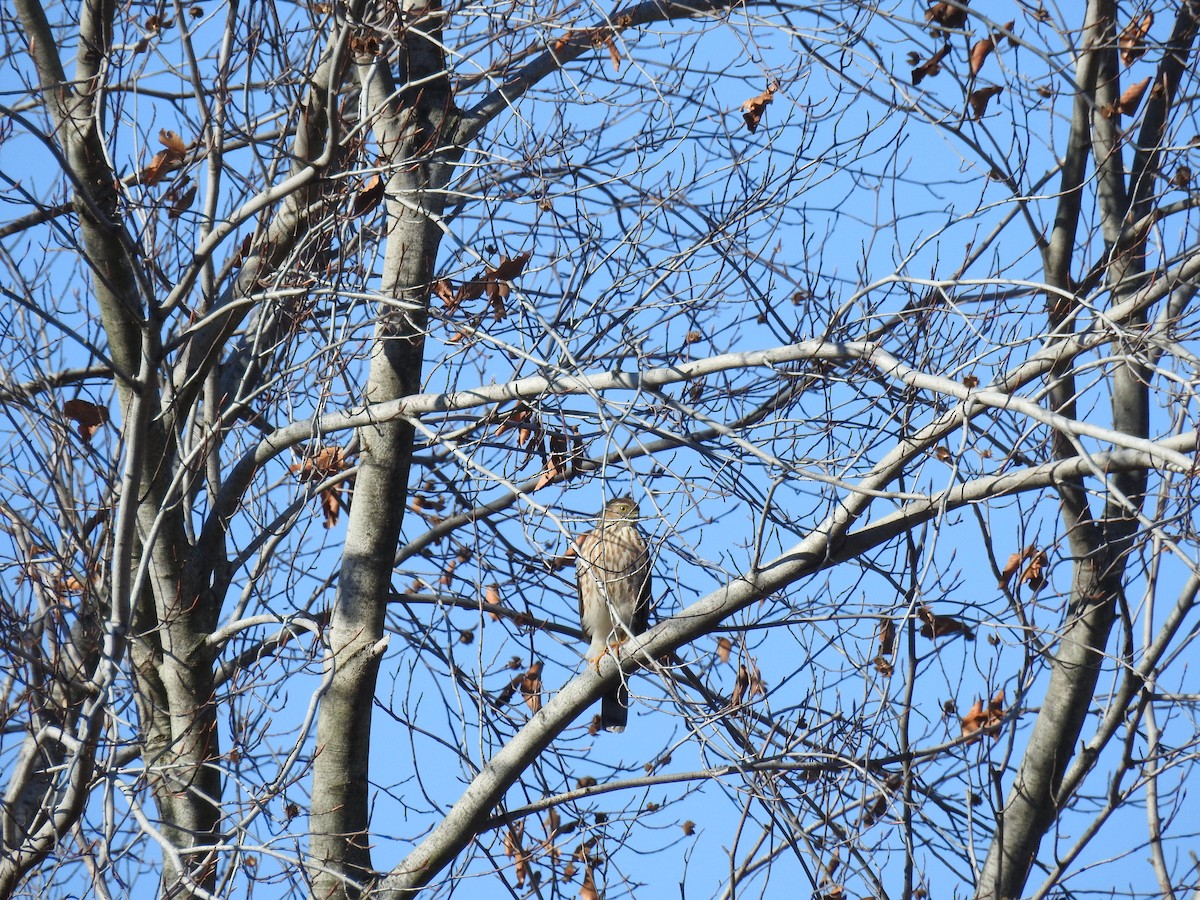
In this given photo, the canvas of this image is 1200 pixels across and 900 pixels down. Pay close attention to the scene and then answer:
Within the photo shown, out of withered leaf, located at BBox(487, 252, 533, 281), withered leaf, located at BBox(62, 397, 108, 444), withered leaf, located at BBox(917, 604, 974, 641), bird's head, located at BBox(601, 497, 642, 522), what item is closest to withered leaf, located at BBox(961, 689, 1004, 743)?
withered leaf, located at BBox(917, 604, 974, 641)

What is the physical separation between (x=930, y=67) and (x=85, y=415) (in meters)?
3.37

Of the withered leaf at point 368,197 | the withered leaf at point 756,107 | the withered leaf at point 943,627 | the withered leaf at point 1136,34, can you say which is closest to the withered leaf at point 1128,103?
the withered leaf at point 1136,34

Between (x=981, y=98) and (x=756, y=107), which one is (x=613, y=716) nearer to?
(x=756, y=107)

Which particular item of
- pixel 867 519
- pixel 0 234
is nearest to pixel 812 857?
pixel 867 519

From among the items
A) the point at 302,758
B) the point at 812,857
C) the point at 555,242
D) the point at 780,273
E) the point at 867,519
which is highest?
the point at 555,242

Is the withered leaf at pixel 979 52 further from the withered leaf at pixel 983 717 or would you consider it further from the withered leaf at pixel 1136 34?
the withered leaf at pixel 983 717

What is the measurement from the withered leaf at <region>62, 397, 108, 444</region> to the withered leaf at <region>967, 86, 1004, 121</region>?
335cm

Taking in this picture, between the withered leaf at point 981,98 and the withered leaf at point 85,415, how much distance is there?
3350 mm

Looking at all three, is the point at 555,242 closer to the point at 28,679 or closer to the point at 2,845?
the point at 28,679

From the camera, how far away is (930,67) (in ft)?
14.9

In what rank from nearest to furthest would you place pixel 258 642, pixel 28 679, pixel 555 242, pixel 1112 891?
pixel 28 679 < pixel 1112 891 < pixel 555 242 < pixel 258 642

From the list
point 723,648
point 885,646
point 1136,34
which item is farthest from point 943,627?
point 1136,34

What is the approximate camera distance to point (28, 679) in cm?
439

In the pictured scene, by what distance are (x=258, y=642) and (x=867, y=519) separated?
9.95ft
